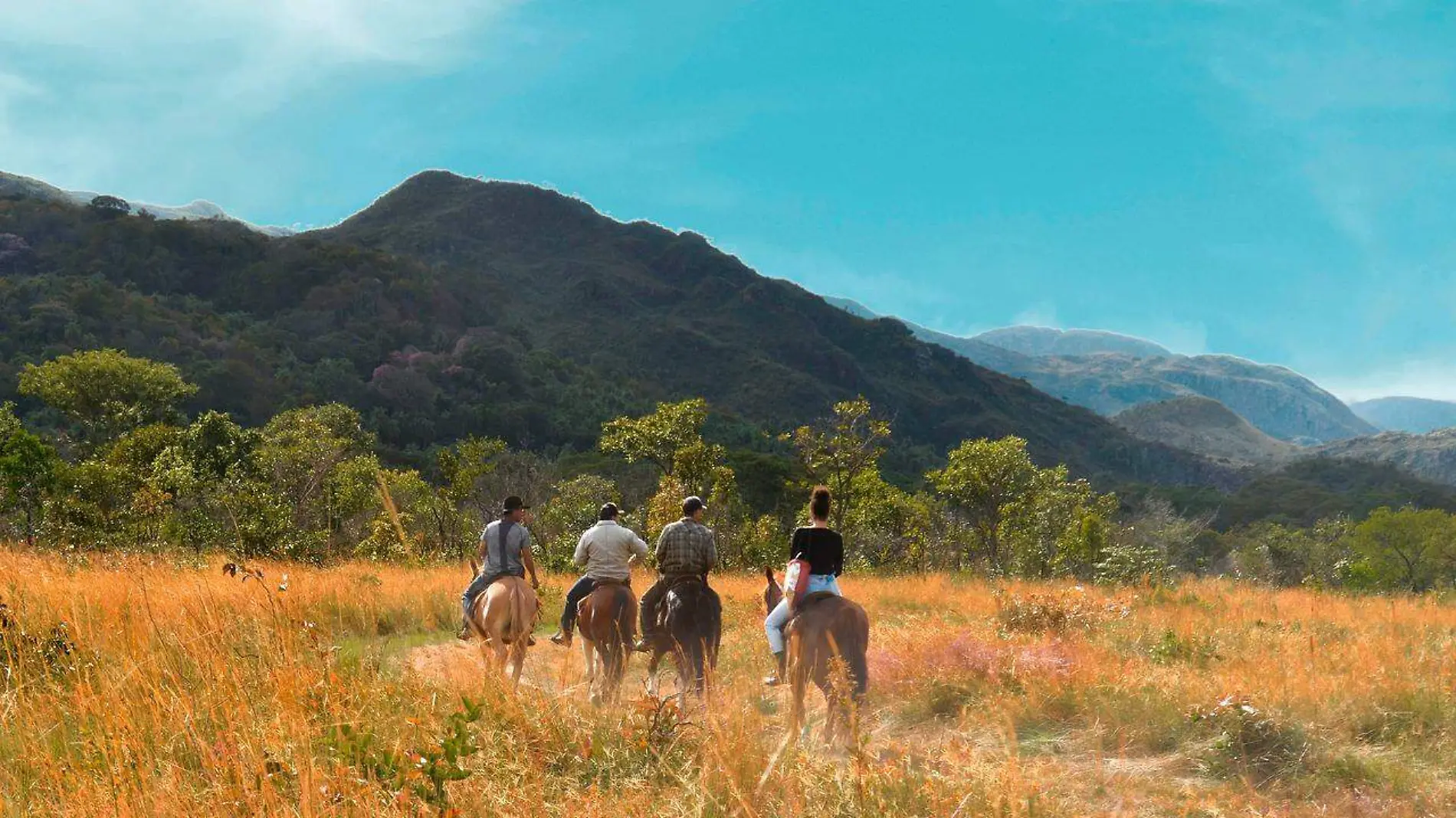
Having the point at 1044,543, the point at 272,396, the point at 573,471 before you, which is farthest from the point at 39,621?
the point at 272,396

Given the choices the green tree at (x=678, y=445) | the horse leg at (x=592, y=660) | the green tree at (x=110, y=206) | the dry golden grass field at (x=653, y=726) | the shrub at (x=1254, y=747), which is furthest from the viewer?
the green tree at (x=110, y=206)

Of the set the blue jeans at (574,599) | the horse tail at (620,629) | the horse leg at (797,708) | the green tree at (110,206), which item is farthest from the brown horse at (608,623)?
the green tree at (110,206)

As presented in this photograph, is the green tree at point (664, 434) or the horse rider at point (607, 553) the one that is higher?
the green tree at point (664, 434)

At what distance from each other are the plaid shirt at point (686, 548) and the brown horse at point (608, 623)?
73cm

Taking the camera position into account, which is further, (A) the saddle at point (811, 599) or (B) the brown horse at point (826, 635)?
(A) the saddle at point (811, 599)

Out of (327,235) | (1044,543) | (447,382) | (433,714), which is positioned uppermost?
(327,235)

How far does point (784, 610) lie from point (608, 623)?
215cm

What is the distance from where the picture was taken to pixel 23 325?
84.2 meters

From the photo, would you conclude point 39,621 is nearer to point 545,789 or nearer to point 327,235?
point 545,789

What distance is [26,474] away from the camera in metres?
21.5

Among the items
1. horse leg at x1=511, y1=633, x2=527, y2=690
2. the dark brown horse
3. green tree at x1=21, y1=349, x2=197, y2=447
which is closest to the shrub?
the dark brown horse

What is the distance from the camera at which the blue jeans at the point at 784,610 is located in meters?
6.92

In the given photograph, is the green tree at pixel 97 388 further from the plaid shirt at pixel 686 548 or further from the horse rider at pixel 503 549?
the plaid shirt at pixel 686 548

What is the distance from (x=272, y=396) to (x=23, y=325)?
85.8 feet
